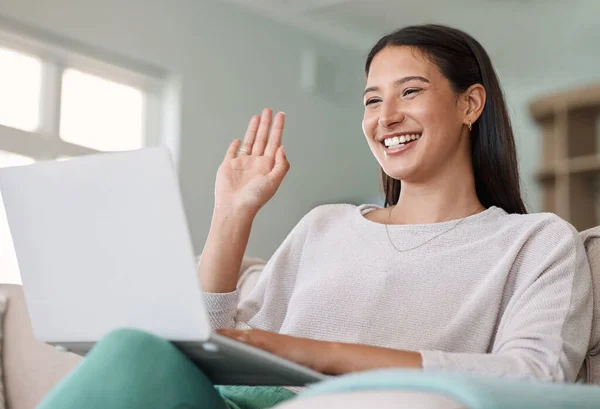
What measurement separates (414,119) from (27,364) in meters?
1.06

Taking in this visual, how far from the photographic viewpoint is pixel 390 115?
1839 millimetres

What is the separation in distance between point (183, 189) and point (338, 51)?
164cm

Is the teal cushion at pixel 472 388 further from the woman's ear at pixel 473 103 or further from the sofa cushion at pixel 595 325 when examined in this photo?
the woman's ear at pixel 473 103

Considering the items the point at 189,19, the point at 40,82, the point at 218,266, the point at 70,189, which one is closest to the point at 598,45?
the point at 189,19

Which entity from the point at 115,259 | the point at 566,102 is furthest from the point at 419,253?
the point at 566,102

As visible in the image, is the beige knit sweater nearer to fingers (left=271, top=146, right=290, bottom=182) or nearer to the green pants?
fingers (left=271, top=146, right=290, bottom=182)

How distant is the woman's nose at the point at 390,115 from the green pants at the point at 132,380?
81 centimetres

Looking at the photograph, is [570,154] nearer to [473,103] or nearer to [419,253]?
[473,103]

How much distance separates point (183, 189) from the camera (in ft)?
16.3

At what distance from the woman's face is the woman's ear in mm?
13

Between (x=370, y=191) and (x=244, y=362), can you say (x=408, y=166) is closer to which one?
(x=244, y=362)

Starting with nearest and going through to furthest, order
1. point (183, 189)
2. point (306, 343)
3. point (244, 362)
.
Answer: point (244, 362) < point (306, 343) < point (183, 189)

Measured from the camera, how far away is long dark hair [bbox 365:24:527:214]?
187 centimetres

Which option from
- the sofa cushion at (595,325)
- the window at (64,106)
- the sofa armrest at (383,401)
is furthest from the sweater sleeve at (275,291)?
the window at (64,106)
